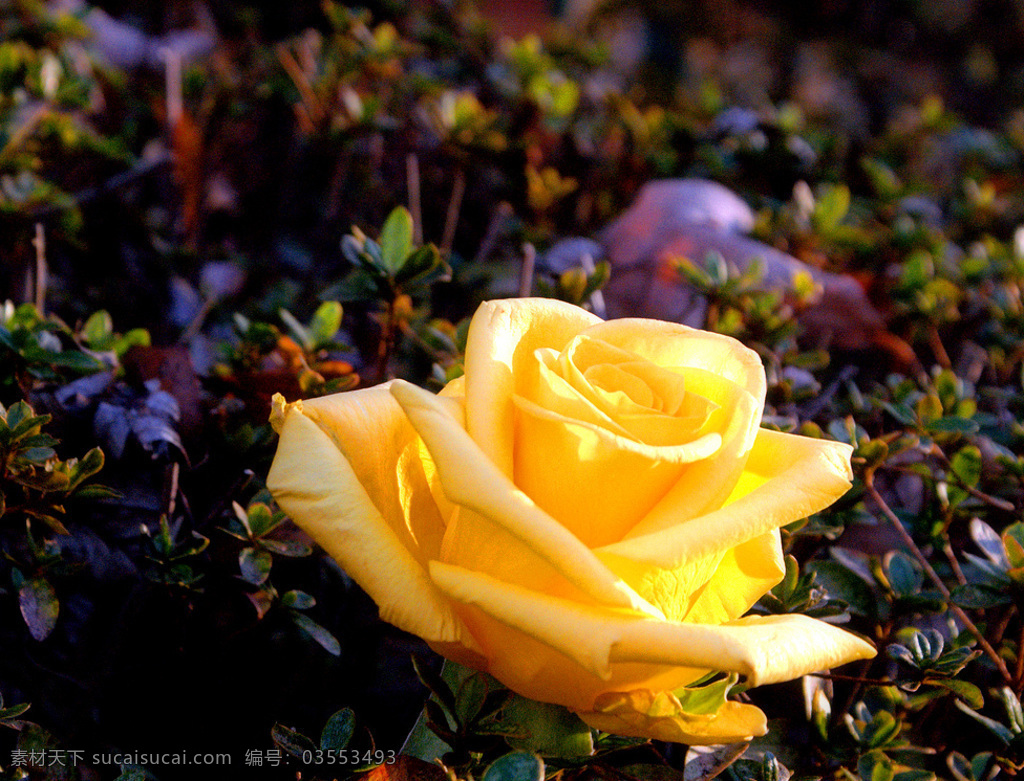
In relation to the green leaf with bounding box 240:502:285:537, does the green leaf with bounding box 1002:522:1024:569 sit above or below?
above

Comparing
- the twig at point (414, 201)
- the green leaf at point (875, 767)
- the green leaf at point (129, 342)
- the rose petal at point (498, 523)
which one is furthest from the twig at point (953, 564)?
the green leaf at point (129, 342)

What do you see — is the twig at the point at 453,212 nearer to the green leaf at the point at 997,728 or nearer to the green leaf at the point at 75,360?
the green leaf at the point at 75,360

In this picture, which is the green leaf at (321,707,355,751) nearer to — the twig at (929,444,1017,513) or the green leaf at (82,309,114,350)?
the green leaf at (82,309,114,350)

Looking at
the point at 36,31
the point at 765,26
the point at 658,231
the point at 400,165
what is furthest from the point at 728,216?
the point at 765,26

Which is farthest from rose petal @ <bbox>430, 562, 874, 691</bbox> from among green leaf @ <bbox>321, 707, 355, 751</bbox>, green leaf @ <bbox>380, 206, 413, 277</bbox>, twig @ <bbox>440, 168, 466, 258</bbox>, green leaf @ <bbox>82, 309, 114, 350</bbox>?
twig @ <bbox>440, 168, 466, 258</bbox>

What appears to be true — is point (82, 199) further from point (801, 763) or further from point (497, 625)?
point (801, 763)

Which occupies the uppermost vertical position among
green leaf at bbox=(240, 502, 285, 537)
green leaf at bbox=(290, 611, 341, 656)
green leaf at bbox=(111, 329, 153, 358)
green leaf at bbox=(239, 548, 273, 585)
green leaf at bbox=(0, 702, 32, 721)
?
green leaf at bbox=(240, 502, 285, 537)

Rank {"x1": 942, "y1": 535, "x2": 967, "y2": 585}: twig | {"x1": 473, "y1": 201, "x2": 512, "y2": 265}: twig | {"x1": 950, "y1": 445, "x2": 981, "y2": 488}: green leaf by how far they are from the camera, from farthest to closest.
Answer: {"x1": 473, "y1": 201, "x2": 512, "y2": 265}: twig < {"x1": 950, "y1": 445, "x2": 981, "y2": 488}: green leaf < {"x1": 942, "y1": 535, "x2": 967, "y2": 585}: twig
